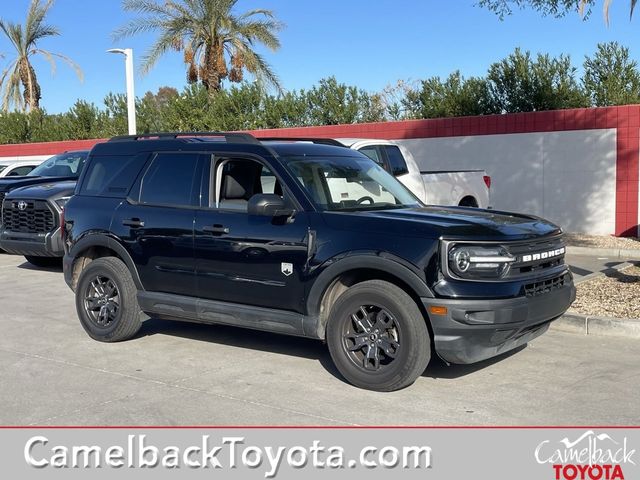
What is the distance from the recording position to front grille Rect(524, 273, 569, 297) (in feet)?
19.6

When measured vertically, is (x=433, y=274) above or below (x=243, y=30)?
below

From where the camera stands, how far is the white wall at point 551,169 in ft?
51.4

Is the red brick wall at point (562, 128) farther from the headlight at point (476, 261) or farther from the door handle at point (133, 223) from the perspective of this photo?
the door handle at point (133, 223)

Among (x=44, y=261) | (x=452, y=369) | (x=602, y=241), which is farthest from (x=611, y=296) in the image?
(x=44, y=261)

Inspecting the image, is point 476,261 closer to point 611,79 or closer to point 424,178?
point 424,178

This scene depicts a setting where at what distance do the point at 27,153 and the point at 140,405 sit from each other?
24778 mm

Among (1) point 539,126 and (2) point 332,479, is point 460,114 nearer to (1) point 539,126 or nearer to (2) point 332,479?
(1) point 539,126

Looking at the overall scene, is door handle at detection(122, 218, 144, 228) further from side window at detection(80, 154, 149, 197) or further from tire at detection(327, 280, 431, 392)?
tire at detection(327, 280, 431, 392)

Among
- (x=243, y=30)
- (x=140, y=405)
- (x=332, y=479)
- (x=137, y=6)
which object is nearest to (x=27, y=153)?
(x=137, y=6)

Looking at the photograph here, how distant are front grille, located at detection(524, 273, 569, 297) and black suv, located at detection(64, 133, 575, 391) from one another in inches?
0.7

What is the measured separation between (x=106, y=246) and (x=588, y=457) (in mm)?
4848

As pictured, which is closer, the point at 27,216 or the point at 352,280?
the point at 352,280

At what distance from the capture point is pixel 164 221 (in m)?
7.18

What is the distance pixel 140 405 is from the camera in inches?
226
